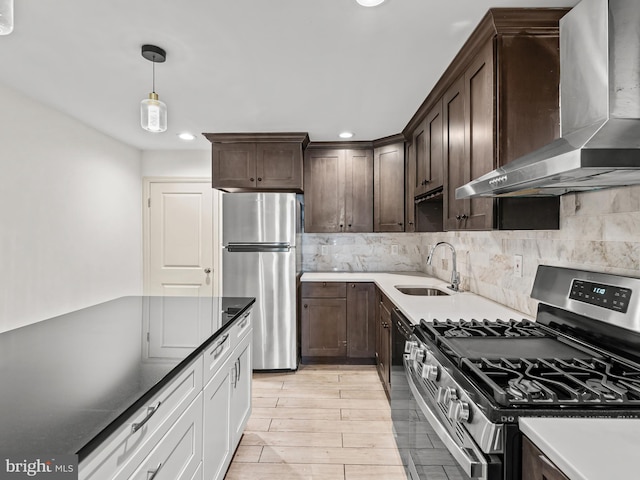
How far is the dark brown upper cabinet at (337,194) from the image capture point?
393 cm

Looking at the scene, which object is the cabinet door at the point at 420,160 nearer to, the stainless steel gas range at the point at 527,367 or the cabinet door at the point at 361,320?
the cabinet door at the point at 361,320

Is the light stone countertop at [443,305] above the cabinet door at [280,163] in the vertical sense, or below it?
below

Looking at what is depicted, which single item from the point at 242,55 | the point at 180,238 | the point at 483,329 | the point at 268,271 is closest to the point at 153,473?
the point at 483,329

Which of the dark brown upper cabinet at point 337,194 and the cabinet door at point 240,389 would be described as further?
the dark brown upper cabinet at point 337,194

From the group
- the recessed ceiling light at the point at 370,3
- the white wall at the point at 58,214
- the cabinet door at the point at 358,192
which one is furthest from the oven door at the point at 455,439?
the white wall at the point at 58,214

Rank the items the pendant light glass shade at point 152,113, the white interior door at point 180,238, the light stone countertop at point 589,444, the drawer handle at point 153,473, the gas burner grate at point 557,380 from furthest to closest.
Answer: the white interior door at point 180,238 < the pendant light glass shade at point 152,113 < the drawer handle at point 153,473 < the gas burner grate at point 557,380 < the light stone countertop at point 589,444

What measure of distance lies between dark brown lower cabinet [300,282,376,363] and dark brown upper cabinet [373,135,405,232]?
0.71 m

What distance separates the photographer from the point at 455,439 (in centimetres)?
113

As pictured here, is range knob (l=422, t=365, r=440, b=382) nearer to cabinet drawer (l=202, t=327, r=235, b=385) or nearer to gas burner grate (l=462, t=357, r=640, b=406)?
gas burner grate (l=462, t=357, r=640, b=406)

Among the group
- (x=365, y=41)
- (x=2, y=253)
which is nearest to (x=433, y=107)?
(x=365, y=41)

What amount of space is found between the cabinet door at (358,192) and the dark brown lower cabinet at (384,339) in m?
0.92

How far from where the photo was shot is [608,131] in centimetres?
101

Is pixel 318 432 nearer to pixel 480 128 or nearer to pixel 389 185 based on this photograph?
pixel 480 128

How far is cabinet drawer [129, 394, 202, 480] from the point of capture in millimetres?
1051
